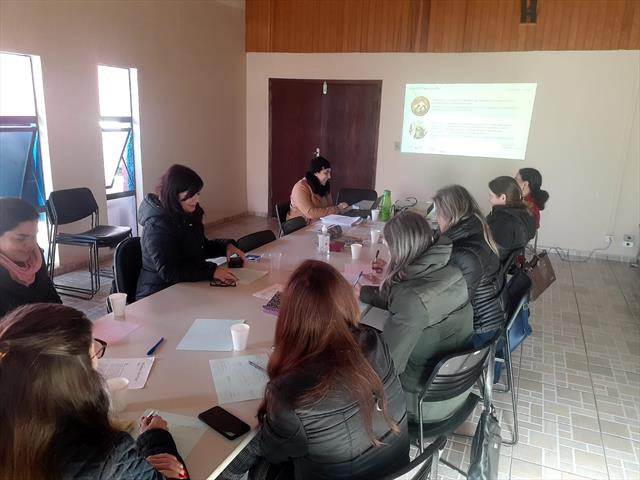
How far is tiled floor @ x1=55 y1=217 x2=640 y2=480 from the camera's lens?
90.7 inches

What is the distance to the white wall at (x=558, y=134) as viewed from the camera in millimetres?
5355

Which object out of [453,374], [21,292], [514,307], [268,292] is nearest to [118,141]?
[21,292]

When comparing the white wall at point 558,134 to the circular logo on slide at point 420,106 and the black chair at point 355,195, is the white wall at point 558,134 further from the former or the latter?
the black chair at point 355,195

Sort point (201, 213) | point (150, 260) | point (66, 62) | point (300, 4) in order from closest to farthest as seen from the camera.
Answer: point (150, 260), point (201, 213), point (66, 62), point (300, 4)

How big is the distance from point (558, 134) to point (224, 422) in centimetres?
565

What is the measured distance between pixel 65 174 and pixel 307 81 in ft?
11.9

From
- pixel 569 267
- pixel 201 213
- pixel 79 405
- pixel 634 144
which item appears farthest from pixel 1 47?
pixel 634 144

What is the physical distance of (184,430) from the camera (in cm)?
129

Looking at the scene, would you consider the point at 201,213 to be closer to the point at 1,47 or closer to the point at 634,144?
Answer: the point at 1,47

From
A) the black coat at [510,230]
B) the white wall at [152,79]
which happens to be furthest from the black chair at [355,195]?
the white wall at [152,79]

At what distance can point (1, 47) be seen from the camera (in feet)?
12.1

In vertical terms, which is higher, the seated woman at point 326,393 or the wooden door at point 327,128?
the wooden door at point 327,128

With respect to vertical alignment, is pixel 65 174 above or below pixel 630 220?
above

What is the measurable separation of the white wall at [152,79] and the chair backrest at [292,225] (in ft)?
7.77
